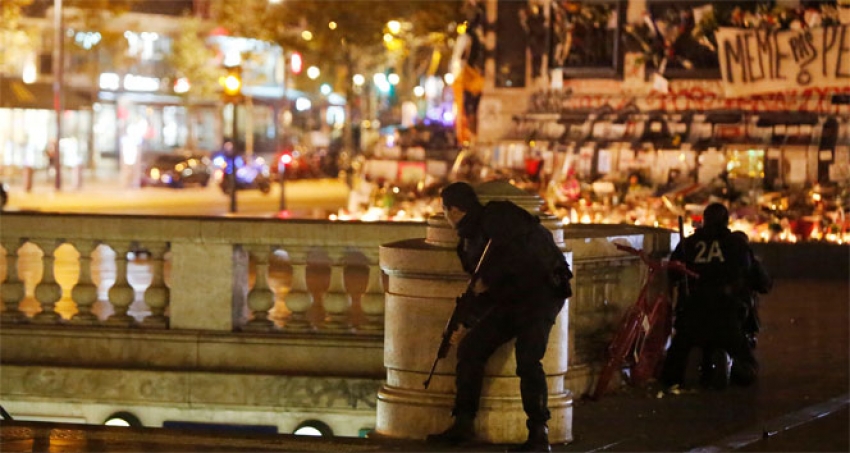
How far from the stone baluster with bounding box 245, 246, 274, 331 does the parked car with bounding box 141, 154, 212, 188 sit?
4270 cm

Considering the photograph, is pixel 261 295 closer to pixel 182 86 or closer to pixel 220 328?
pixel 220 328

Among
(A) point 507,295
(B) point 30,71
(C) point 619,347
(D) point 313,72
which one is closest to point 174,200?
(B) point 30,71

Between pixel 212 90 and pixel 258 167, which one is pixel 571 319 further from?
pixel 212 90

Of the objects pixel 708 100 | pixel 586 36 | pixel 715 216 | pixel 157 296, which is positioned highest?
pixel 586 36

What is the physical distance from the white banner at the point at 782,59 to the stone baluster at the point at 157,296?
48.9ft

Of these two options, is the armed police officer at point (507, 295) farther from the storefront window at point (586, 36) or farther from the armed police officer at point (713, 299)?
the storefront window at point (586, 36)

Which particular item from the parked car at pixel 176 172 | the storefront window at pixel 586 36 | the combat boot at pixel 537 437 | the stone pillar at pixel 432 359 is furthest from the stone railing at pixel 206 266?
the parked car at pixel 176 172

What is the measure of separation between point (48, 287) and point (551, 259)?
476 centimetres

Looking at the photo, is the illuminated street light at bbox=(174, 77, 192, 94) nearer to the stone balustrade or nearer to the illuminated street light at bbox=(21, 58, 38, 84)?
the illuminated street light at bbox=(21, 58, 38, 84)

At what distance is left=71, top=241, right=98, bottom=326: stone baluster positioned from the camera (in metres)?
12.0

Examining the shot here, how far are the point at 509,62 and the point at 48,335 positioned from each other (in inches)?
678

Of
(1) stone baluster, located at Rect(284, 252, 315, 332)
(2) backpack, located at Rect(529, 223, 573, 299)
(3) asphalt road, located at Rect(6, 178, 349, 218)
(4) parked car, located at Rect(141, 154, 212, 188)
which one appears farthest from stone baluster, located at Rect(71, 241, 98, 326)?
(4) parked car, located at Rect(141, 154, 212, 188)

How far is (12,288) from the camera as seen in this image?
12234 millimetres

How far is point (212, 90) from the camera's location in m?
66.6
